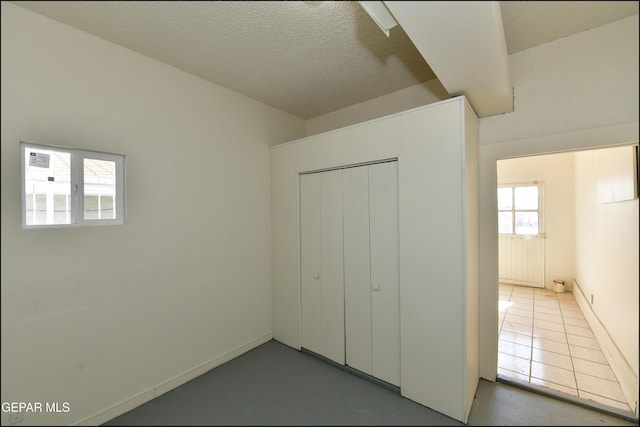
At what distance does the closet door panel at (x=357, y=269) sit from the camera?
236 cm

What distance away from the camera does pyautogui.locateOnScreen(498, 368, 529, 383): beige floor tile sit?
7.54 ft

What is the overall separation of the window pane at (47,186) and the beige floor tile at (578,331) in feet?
17.0

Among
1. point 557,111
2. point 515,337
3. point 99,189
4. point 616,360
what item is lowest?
point 515,337

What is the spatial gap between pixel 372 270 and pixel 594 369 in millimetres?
2256

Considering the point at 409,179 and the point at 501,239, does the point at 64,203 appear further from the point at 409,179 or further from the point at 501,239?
the point at 501,239

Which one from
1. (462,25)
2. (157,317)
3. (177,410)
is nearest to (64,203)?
(157,317)

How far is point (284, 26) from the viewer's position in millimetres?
1847

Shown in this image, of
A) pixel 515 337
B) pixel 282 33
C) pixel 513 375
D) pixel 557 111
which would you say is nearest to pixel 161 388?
pixel 282 33

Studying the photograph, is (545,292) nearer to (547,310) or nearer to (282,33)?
(547,310)

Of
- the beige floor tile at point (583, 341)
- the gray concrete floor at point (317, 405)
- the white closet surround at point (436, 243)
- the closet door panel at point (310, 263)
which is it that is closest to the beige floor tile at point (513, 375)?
the gray concrete floor at point (317, 405)

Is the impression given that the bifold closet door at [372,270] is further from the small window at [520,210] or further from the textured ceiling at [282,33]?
the small window at [520,210]

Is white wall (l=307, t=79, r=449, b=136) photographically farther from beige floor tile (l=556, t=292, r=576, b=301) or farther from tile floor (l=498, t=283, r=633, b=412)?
beige floor tile (l=556, t=292, r=576, b=301)

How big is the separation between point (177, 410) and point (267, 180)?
2.23 metres

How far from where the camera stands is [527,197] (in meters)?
5.18
